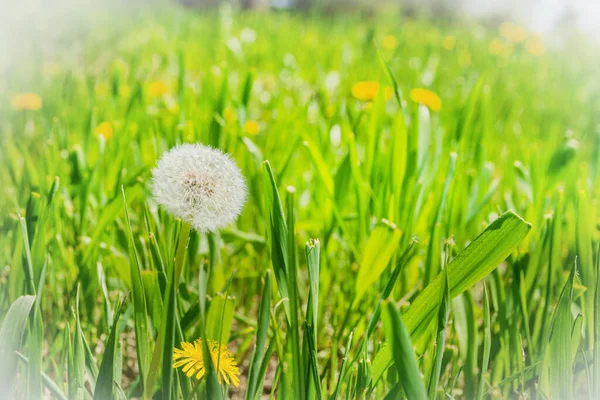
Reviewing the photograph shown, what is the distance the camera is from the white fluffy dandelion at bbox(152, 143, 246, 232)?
0.50m

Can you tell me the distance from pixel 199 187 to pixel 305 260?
19.0 inches

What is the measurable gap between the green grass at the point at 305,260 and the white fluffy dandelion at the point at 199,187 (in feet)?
0.12

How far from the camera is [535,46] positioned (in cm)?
393

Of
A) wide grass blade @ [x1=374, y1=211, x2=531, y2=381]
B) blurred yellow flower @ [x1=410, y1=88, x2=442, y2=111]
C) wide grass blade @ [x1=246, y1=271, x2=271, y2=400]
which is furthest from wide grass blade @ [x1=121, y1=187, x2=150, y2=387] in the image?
blurred yellow flower @ [x1=410, y1=88, x2=442, y2=111]

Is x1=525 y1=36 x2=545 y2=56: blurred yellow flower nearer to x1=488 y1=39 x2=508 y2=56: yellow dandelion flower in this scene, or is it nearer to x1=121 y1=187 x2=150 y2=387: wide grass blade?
x1=488 y1=39 x2=508 y2=56: yellow dandelion flower

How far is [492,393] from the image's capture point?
2.15 ft

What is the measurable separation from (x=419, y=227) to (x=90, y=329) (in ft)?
1.88

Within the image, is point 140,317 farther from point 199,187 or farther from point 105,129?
point 105,129

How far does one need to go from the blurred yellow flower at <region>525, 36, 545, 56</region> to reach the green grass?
2374 millimetres

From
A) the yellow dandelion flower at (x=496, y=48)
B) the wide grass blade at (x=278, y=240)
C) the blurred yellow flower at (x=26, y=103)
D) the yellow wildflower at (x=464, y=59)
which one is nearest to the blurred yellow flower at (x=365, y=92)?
the blurred yellow flower at (x=26, y=103)

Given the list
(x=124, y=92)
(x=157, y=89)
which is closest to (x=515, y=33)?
(x=157, y=89)

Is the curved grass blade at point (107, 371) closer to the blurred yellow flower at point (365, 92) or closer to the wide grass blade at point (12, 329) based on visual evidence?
the wide grass blade at point (12, 329)

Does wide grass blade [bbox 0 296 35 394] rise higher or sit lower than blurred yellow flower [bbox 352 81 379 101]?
lower

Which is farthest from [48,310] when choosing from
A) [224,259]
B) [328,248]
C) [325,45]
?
[325,45]
